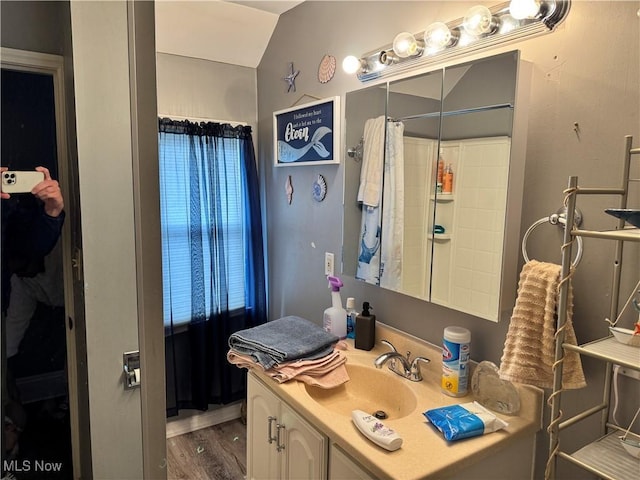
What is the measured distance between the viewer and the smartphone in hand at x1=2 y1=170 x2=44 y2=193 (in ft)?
2.08

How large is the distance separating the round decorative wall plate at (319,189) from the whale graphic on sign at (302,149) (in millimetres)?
122

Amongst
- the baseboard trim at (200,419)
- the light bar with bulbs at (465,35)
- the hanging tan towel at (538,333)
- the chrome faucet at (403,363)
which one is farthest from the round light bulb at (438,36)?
the baseboard trim at (200,419)

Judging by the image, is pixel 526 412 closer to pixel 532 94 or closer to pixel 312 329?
pixel 312 329

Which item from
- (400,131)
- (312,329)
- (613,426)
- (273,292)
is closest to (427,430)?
(613,426)

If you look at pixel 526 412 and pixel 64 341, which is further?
pixel 526 412

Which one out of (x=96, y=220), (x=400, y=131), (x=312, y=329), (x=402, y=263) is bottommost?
(x=312, y=329)

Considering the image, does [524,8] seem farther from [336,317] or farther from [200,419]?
[200,419]

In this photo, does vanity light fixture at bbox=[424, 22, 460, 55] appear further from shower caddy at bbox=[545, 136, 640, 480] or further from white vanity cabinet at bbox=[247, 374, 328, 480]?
white vanity cabinet at bbox=[247, 374, 328, 480]

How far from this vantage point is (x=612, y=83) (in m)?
1.09

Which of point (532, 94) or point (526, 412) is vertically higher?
Result: point (532, 94)

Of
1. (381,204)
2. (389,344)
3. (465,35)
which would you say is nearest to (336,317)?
(389,344)

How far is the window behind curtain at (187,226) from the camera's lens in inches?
92.0

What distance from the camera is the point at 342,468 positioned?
1.23 meters

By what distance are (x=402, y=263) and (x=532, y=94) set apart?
0.71m
